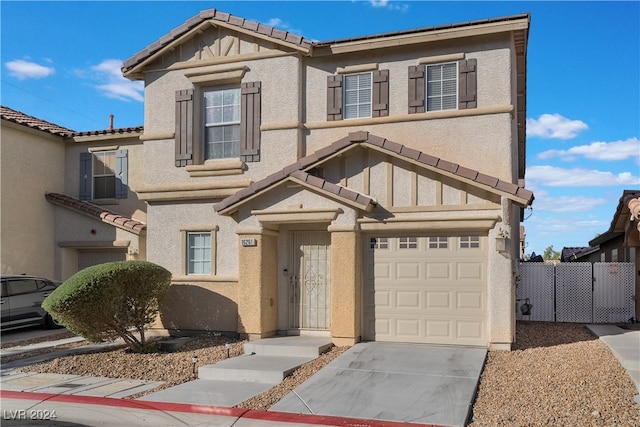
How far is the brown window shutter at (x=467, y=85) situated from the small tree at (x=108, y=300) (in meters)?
7.23

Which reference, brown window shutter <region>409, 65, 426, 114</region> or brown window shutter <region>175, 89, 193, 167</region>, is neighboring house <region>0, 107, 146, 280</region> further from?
brown window shutter <region>409, 65, 426, 114</region>

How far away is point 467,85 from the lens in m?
12.0

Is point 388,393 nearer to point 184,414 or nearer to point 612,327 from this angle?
point 184,414

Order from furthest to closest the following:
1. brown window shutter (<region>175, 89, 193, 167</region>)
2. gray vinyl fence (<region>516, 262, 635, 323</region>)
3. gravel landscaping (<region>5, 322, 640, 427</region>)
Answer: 1. gray vinyl fence (<region>516, 262, 635, 323</region>)
2. brown window shutter (<region>175, 89, 193, 167</region>)
3. gravel landscaping (<region>5, 322, 640, 427</region>)

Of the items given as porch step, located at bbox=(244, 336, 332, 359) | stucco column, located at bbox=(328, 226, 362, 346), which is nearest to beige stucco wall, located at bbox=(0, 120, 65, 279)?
Result: porch step, located at bbox=(244, 336, 332, 359)

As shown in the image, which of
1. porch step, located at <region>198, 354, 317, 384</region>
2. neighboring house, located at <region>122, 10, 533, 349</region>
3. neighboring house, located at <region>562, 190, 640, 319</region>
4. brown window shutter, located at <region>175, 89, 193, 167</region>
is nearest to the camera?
porch step, located at <region>198, 354, 317, 384</region>

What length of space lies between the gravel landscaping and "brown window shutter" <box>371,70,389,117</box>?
5.18m

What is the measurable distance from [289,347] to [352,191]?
3.35 meters

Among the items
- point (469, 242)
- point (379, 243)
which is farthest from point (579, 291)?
point (379, 243)

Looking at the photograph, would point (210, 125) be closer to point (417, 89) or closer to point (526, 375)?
point (417, 89)

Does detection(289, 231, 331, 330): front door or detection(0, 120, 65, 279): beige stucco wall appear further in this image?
detection(0, 120, 65, 279): beige stucco wall

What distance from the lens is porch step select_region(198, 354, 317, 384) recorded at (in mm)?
9156

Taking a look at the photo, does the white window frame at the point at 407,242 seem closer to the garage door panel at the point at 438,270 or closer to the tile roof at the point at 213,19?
the garage door panel at the point at 438,270

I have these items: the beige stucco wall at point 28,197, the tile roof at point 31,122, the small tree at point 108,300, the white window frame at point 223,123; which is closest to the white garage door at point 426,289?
the white window frame at point 223,123
